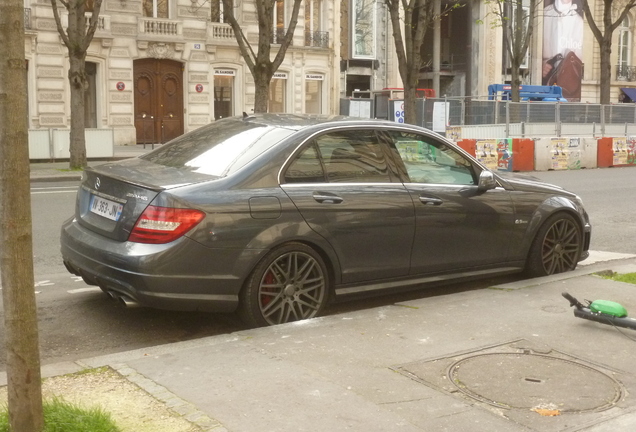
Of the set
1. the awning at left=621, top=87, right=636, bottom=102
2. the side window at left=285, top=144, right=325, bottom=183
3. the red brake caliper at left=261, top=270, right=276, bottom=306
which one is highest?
the awning at left=621, top=87, right=636, bottom=102

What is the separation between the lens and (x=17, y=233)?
3621 mm

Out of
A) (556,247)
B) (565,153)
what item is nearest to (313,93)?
(565,153)

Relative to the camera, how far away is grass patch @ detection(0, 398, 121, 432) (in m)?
3.87

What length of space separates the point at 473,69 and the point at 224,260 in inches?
1822

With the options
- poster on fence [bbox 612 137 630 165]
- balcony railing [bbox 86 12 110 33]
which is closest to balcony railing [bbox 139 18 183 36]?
balcony railing [bbox 86 12 110 33]

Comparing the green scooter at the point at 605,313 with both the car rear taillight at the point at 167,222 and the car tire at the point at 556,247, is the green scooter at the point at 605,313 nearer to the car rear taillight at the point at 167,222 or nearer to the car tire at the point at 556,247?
the car tire at the point at 556,247

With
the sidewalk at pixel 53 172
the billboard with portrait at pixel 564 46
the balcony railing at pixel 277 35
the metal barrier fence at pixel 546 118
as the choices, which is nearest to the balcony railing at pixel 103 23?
the sidewalk at pixel 53 172

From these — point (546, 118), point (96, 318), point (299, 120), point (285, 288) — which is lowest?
point (96, 318)

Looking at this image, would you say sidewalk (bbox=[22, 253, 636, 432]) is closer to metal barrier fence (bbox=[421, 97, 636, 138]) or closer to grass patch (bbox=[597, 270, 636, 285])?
grass patch (bbox=[597, 270, 636, 285])

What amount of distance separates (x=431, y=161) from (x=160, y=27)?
2804cm

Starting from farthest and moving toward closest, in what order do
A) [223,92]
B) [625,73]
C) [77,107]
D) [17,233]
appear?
[625,73] → [223,92] → [77,107] → [17,233]

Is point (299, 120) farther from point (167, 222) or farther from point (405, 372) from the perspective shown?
point (405, 372)

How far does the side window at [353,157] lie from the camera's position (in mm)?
6473

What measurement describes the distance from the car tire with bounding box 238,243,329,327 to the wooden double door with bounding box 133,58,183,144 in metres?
27.5
